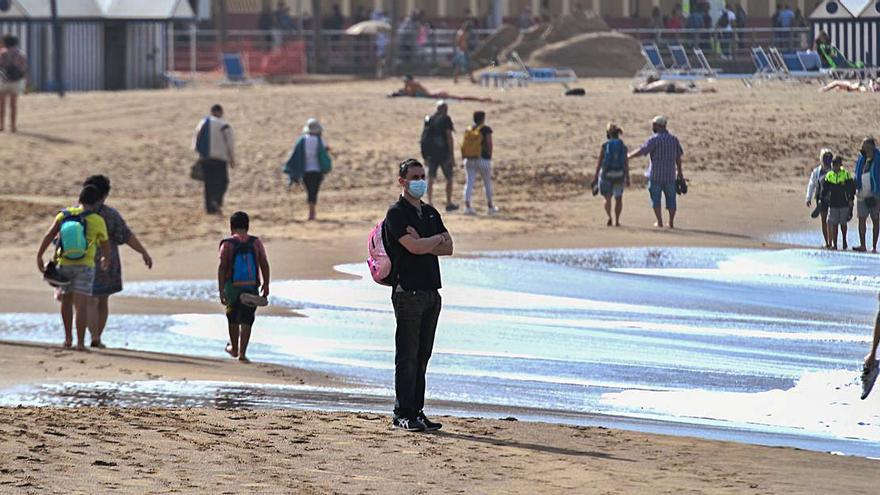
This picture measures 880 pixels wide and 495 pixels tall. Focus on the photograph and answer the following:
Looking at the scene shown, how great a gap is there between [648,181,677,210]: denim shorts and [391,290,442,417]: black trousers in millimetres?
12483

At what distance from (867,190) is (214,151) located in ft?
29.6

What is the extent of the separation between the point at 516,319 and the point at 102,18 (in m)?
28.4

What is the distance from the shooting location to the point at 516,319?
16016 millimetres

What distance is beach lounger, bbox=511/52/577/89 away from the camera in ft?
126

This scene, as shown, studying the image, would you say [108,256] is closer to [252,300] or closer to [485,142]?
[252,300]

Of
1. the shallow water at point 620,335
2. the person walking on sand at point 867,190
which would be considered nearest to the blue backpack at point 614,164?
the shallow water at point 620,335

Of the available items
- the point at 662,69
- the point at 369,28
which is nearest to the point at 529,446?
the point at 662,69

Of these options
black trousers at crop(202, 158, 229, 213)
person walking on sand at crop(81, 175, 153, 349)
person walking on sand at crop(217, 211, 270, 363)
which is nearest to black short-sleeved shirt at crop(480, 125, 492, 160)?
black trousers at crop(202, 158, 229, 213)

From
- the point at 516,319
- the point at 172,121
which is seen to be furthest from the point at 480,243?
the point at 172,121

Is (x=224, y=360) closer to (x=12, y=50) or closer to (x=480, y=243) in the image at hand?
(x=480, y=243)

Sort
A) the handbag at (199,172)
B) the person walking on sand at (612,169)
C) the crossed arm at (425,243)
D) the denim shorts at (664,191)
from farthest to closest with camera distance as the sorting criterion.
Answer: the handbag at (199,172) < the person walking on sand at (612,169) < the denim shorts at (664,191) < the crossed arm at (425,243)

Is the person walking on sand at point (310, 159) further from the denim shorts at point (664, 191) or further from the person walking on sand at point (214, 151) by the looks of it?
the denim shorts at point (664, 191)

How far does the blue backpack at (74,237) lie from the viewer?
1417cm

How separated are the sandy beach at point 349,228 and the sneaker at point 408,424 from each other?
0.28ft
